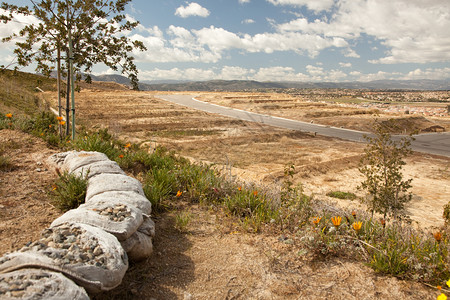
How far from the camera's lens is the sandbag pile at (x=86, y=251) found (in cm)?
163

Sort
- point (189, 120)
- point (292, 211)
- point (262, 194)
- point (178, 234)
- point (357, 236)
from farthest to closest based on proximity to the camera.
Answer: point (189, 120) < point (262, 194) < point (292, 211) < point (178, 234) < point (357, 236)

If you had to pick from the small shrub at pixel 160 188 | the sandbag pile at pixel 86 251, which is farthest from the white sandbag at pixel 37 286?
the small shrub at pixel 160 188

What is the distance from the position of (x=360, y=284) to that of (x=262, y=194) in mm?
2097

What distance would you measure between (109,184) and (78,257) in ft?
5.66

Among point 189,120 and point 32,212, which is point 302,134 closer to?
point 189,120

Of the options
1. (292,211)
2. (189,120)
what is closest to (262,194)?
(292,211)

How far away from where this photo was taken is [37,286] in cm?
158

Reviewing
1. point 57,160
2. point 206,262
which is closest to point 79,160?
point 57,160

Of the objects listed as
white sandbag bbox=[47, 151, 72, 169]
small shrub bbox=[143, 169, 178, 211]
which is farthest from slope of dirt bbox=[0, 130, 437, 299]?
white sandbag bbox=[47, 151, 72, 169]

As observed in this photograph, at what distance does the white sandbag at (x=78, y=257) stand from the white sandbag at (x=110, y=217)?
162 mm

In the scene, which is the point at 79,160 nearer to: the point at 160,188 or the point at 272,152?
the point at 160,188

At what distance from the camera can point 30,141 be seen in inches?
271

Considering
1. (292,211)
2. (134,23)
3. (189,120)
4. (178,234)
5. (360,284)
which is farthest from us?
(189,120)

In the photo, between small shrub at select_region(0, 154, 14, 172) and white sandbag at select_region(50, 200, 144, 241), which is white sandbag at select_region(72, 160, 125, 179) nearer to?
white sandbag at select_region(50, 200, 144, 241)
